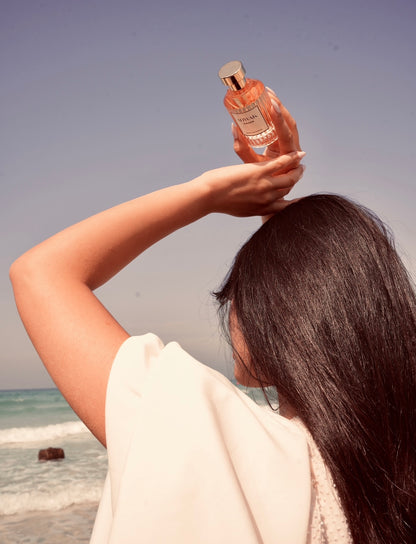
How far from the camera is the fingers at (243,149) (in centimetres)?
151

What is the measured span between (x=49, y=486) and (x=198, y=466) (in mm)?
8543

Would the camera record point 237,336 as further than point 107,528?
Yes

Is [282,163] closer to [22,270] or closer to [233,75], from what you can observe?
[233,75]

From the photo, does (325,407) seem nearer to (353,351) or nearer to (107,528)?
(353,351)

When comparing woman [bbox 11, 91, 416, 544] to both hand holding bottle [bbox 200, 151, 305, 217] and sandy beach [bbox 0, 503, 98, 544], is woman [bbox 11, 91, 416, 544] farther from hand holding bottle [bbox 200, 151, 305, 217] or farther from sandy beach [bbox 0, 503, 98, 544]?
sandy beach [bbox 0, 503, 98, 544]

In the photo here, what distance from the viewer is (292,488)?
72 cm

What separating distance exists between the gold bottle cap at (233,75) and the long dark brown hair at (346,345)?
54 centimetres

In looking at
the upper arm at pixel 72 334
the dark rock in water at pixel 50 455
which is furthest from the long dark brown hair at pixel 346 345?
the dark rock in water at pixel 50 455

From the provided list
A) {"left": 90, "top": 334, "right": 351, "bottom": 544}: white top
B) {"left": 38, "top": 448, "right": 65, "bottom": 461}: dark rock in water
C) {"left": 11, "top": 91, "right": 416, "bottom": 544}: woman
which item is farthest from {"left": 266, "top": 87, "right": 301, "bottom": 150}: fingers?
{"left": 38, "top": 448, "right": 65, "bottom": 461}: dark rock in water

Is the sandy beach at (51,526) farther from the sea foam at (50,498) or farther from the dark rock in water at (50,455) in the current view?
the dark rock in water at (50,455)

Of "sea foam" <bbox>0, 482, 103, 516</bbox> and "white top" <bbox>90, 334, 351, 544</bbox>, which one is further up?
"white top" <bbox>90, 334, 351, 544</bbox>

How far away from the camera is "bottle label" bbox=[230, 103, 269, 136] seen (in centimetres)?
144

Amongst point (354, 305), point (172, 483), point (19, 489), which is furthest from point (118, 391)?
point (19, 489)

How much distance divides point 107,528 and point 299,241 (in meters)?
0.68
